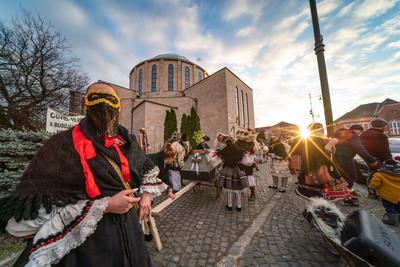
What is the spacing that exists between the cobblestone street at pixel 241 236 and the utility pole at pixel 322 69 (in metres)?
2.40

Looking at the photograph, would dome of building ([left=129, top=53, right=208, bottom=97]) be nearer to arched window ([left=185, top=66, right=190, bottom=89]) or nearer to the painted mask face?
arched window ([left=185, top=66, right=190, bottom=89])

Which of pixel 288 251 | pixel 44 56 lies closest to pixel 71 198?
pixel 288 251

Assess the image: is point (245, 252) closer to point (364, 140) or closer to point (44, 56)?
point (364, 140)

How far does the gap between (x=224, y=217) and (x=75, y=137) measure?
3.62m

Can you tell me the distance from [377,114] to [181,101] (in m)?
43.1

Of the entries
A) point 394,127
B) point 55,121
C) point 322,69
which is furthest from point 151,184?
point 394,127

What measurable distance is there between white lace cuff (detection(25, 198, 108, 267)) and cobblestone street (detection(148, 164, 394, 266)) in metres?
1.83

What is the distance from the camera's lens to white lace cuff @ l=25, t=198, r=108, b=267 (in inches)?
35.4

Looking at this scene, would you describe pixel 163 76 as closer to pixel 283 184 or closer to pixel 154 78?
pixel 154 78

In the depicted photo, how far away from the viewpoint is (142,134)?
8148 mm

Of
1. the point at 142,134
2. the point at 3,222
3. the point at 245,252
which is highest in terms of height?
the point at 142,134

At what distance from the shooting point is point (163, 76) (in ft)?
116

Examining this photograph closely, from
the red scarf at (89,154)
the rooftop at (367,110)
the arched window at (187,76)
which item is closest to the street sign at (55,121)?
the red scarf at (89,154)

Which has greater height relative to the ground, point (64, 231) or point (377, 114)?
point (377, 114)
